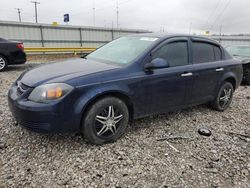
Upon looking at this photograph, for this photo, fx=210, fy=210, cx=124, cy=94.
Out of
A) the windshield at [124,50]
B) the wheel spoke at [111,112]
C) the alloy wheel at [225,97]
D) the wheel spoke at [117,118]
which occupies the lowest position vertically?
the alloy wheel at [225,97]

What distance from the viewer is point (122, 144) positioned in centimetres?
306

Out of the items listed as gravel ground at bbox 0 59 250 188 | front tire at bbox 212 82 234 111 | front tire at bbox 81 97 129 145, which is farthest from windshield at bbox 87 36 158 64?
front tire at bbox 212 82 234 111

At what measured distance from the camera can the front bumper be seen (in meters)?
2.51

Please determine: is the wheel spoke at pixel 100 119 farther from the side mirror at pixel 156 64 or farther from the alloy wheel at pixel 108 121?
the side mirror at pixel 156 64

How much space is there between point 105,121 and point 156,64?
3.75 ft

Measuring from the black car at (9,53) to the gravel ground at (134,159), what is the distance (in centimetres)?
539

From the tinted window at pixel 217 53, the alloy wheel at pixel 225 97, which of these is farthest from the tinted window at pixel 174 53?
the alloy wheel at pixel 225 97

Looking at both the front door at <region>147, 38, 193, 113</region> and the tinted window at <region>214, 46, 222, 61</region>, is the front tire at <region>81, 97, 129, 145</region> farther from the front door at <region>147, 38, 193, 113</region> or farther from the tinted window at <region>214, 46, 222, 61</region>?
the tinted window at <region>214, 46, 222, 61</region>

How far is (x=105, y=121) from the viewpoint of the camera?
2934 mm

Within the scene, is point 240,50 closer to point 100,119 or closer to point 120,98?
point 120,98

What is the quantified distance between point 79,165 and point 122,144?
732 millimetres

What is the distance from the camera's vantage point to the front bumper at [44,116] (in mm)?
2510

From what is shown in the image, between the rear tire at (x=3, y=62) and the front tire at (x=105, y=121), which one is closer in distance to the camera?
the front tire at (x=105, y=121)

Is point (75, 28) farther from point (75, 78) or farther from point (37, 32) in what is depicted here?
point (75, 78)
